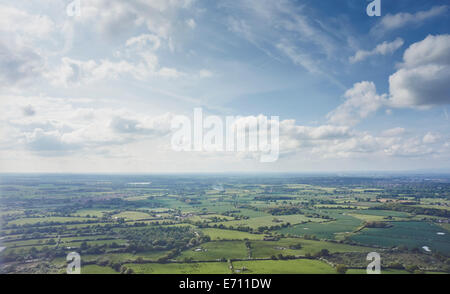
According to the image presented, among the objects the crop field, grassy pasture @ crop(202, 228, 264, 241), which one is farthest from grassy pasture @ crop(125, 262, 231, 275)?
grassy pasture @ crop(202, 228, 264, 241)

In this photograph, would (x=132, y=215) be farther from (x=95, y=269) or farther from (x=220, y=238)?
(x=95, y=269)

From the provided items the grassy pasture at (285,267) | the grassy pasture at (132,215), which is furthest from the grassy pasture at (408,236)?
the grassy pasture at (132,215)

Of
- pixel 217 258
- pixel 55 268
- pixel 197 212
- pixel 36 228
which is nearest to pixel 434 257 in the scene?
pixel 217 258

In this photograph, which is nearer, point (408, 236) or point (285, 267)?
point (285, 267)

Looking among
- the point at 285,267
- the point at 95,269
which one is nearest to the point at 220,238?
the point at 285,267

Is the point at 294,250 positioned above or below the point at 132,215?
above

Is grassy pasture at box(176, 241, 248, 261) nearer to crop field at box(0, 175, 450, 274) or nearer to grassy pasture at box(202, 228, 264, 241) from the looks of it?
crop field at box(0, 175, 450, 274)

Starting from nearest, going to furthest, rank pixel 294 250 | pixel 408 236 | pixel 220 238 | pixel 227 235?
pixel 294 250, pixel 408 236, pixel 220 238, pixel 227 235

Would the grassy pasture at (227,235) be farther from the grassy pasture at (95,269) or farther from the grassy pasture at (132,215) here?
the grassy pasture at (132,215)

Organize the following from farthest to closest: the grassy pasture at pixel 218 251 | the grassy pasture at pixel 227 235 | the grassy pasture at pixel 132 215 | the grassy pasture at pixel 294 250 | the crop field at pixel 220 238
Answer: the grassy pasture at pixel 132 215 → the grassy pasture at pixel 227 235 → the grassy pasture at pixel 294 250 → the grassy pasture at pixel 218 251 → the crop field at pixel 220 238

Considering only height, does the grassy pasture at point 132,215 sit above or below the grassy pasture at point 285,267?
below

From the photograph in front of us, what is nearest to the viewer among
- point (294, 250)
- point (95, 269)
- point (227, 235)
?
point (95, 269)
